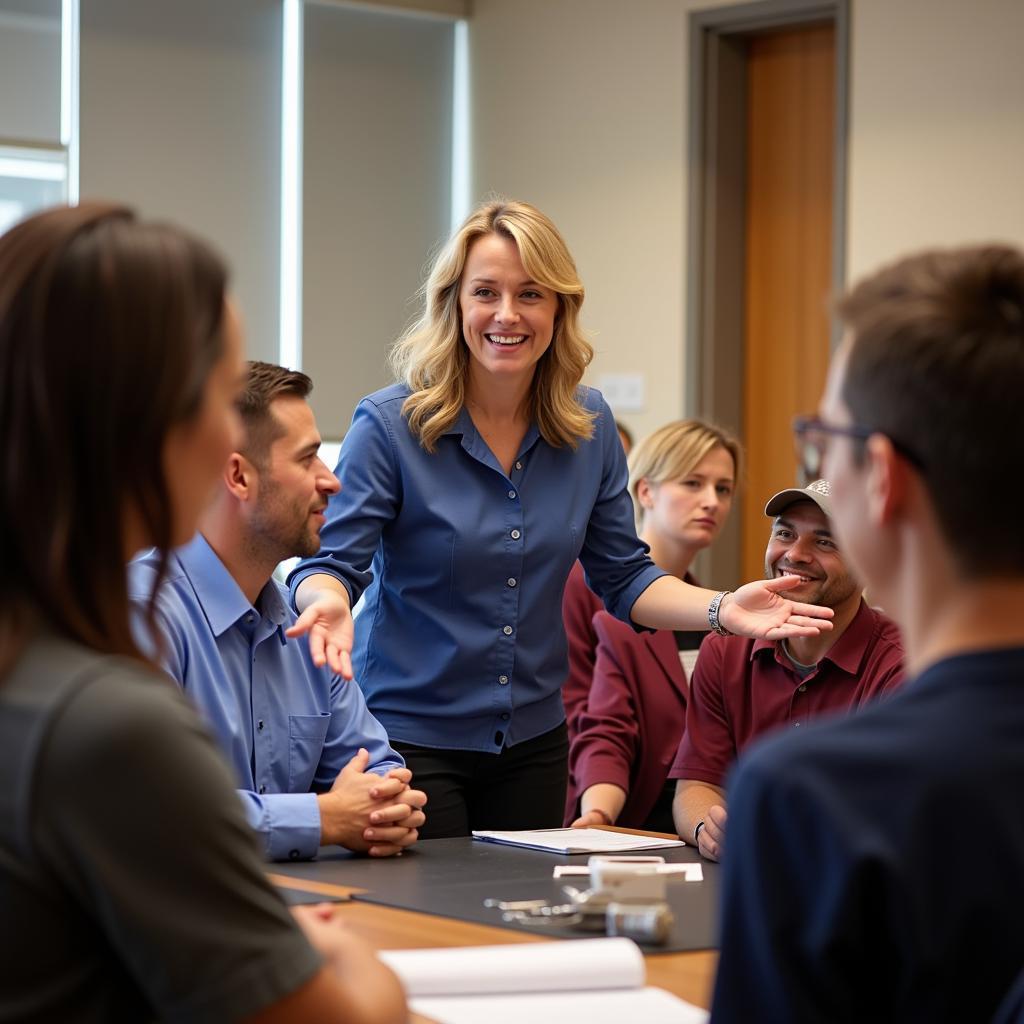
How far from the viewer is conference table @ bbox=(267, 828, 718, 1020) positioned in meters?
1.60

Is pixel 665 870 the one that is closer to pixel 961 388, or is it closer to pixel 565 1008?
pixel 565 1008

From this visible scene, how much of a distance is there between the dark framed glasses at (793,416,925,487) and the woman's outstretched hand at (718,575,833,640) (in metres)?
1.22

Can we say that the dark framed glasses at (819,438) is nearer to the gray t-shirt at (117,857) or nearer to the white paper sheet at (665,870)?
the gray t-shirt at (117,857)

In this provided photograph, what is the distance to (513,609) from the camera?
277 centimetres

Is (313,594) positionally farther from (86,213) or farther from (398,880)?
(86,213)

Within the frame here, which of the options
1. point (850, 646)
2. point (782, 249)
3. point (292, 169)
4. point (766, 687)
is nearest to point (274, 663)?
point (766, 687)

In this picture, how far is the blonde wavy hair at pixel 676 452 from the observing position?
12.5 feet

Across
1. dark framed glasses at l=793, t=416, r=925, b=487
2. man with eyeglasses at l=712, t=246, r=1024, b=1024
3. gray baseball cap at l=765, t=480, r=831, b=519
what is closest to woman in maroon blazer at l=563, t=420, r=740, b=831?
gray baseball cap at l=765, t=480, r=831, b=519

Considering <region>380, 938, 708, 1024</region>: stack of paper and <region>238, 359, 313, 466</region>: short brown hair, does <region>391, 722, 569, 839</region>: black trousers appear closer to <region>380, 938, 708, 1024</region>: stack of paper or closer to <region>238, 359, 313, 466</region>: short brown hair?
<region>238, 359, 313, 466</region>: short brown hair

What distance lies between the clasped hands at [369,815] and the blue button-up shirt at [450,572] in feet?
1.59

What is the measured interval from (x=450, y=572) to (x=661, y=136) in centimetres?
341

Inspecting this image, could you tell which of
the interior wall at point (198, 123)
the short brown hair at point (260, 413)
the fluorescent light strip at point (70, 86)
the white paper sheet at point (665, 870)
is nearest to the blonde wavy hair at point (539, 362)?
the short brown hair at point (260, 413)

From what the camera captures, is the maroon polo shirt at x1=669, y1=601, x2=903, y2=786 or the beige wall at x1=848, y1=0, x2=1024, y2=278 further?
the beige wall at x1=848, y1=0, x2=1024, y2=278

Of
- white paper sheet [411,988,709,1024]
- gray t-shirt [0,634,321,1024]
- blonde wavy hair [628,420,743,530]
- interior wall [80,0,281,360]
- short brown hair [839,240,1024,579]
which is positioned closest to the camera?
gray t-shirt [0,634,321,1024]
